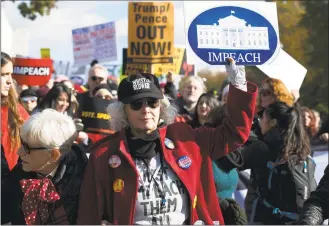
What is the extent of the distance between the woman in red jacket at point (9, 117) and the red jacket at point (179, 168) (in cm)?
104

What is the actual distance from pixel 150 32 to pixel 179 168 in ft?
21.9

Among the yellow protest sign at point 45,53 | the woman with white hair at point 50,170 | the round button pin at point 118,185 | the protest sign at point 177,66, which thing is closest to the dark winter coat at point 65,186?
the woman with white hair at point 50,170

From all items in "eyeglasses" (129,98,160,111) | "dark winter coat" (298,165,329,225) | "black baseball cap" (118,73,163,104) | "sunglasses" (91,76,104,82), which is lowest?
"dark winter coat" (298,165,329,225)

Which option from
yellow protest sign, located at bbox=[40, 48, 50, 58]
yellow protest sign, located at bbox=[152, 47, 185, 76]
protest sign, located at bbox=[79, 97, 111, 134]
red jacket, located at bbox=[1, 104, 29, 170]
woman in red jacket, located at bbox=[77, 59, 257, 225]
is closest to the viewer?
woman in red jacket, located at bbox=[77, 59, 257, 225]

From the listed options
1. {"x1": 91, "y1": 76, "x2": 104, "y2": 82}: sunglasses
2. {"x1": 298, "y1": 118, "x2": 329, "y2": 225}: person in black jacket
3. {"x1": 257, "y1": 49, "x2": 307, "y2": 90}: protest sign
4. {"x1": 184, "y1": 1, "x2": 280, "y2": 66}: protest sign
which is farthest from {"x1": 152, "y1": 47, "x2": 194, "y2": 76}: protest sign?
{"x1": 298, "y1": 118, "x2": 329, "y2": 225}: person in black jacket

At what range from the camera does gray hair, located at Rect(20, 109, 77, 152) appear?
3.79 metres

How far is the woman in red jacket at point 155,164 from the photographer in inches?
143

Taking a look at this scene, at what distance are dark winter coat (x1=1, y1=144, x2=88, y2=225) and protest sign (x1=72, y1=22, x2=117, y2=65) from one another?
955 cm

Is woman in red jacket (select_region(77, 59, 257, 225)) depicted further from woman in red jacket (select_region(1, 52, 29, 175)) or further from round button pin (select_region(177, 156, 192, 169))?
woman in red jacket (select_region(1, 52, 29, 175))

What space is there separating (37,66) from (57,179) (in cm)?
631

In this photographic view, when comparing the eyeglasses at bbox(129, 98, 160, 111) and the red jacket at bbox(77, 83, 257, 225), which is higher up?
the eyeglasses at bbox(129, 98, 160, 111)

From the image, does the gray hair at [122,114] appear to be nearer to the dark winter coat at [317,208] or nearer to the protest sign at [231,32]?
the protest sign at [231,32]

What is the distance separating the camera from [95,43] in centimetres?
1422

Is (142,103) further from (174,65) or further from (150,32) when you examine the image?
(174,65)
